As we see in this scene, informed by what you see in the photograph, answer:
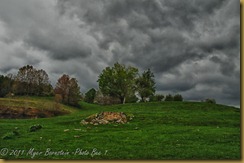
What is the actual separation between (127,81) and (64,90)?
20.7m

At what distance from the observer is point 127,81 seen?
88.4 metres

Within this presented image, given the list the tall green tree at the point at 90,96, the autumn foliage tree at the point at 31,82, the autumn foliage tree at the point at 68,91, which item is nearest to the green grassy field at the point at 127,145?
the autumn foliage tree at the point at 68,91

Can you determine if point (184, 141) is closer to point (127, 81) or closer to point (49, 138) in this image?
point (49, 138)

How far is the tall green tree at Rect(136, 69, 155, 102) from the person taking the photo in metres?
88.2

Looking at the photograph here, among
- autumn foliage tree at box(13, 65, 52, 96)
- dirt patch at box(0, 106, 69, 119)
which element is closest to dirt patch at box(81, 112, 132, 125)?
dirt patch at box(0, 106, 69, 119)

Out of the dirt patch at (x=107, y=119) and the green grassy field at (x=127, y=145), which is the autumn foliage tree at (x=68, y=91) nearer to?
the dirt patch at (x=107, y=119)

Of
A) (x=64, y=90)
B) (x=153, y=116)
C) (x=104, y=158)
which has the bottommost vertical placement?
(x=104, y=158)

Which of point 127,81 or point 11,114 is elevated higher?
point 127,81

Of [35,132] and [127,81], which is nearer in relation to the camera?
[35,132]

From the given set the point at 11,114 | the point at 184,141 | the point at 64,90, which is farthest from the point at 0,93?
the point at 184,141

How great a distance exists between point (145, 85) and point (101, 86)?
1193 cm

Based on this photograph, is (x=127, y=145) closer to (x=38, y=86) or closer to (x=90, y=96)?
(x=38, y=86)

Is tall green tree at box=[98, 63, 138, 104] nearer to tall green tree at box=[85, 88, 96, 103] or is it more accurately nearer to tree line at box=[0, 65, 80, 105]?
tree line at box=[0, 65, 80, 105]

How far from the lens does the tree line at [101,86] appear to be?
88625 millimetres
